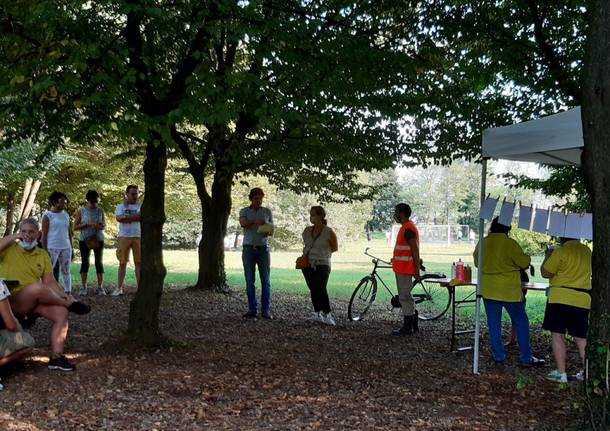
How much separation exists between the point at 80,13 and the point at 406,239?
4696 millimetres

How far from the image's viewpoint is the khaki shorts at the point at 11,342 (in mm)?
5043

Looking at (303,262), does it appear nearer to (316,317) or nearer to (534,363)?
(316,317)

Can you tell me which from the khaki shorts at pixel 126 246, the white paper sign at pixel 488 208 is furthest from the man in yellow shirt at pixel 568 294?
the khaki shorts at pixel 126 246

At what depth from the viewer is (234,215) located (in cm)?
3934

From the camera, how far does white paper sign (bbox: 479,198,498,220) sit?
20.1ft

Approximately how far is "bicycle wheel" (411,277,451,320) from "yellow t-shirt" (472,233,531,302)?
336cm

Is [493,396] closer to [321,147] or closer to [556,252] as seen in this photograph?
[556,252]

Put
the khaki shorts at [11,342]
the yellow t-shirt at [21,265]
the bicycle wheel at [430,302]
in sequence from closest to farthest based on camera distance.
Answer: the khaki shorts at [11,342] → the yellow t-shirt at [21,265] → the bicycle wheel at [430,302]

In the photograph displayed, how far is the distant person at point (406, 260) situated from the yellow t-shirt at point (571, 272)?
2.43 metres

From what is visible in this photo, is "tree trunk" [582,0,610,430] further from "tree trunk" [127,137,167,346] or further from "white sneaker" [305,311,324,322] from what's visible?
"white sneaker" [305,311,324,322]

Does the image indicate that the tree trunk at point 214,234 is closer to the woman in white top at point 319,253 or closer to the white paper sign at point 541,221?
the woman in white top at point 319,253

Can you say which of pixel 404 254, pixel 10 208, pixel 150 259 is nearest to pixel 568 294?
pixel 404 254

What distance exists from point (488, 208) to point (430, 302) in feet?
17.8

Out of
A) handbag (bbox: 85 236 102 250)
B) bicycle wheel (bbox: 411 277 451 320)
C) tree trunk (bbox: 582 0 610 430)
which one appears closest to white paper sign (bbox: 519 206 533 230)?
tree trunk (bbox: 582 0 610 430)
